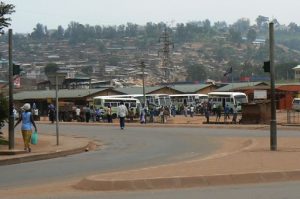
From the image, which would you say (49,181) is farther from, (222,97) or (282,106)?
(282,106)

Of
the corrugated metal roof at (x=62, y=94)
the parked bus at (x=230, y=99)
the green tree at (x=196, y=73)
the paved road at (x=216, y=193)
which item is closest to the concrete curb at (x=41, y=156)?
the paved road at (x=216, y=193)

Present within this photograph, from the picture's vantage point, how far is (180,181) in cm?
1305

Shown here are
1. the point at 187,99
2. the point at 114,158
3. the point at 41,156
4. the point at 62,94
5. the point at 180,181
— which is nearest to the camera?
the point at 180,181

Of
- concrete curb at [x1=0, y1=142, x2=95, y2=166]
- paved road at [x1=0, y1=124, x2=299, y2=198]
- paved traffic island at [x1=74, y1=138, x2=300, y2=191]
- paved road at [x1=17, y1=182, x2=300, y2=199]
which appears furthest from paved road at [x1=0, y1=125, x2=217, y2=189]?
paved road at [x1=17, y1=182, x2=300, y2=199]

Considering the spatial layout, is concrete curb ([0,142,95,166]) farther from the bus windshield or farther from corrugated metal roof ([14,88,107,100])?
corrugated metal roof ([14,88,107,100])

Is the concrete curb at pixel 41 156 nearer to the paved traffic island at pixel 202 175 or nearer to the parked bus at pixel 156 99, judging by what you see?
the paved traffic island at pixel 202 175

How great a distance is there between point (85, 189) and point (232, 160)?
533cm

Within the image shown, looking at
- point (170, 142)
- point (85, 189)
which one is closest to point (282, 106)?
point (170, 142)

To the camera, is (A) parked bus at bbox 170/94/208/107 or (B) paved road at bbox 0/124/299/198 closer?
(B) paved road at bbox 0/124/299/198

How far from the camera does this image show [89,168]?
17.8 m

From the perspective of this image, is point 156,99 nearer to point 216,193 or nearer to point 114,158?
point 114,158

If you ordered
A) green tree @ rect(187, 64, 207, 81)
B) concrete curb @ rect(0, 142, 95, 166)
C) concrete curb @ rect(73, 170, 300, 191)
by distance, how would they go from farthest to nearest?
1. green tree @ rect(187, 64, 207, 81)
2. concrete curb @ rect(0, 142, 95, 166)
3. concrete curb @ rect(73, 170, 300, 191)

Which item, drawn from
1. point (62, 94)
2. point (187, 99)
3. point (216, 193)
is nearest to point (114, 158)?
point (216, 193)

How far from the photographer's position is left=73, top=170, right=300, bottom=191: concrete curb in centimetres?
1280
